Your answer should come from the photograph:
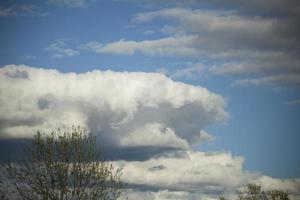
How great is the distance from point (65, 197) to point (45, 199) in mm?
2042

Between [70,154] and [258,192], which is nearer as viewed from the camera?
[70,154]

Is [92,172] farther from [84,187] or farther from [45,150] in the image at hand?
[45,150]

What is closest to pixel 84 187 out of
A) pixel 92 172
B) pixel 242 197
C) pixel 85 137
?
pixel 92 172

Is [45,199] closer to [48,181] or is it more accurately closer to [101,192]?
[48,181]

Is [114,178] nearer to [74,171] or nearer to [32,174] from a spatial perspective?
[74,171]

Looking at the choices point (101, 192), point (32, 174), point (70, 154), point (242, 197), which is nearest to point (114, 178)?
point (101, 192)

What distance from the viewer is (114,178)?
51969 millimetres

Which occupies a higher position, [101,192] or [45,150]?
[45,150]

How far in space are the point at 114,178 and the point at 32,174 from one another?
840 cm

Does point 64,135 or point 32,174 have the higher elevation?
point 64,135

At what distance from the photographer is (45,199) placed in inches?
1971

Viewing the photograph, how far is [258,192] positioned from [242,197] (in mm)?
3658

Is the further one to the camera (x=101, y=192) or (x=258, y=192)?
(x=258, y=192)

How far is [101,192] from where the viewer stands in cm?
5094
